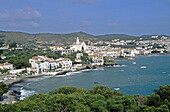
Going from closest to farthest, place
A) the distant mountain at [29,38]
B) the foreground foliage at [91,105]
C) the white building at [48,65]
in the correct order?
1. the foreground foliage at [91,105]
2. the white building at [48,65]
3. the distant mountain at [29,38]

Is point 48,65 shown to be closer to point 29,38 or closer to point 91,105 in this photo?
point 91,105

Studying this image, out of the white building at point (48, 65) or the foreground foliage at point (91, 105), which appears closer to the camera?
the foreground foliage at point (91, 105)

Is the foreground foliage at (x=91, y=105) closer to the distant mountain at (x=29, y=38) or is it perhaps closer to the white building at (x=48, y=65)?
the white building at (x=48, y=65)

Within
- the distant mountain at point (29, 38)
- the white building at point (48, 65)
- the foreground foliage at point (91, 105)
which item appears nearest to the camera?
the foreground foliage at point (91, 105)

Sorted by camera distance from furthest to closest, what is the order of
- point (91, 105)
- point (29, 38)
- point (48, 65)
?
1. point (29, 38)
2. point (48, 65)
3. point (91, 105)

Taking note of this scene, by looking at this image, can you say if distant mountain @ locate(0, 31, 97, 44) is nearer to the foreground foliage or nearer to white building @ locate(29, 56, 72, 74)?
white building @ locate(29, 56, 72, 74)

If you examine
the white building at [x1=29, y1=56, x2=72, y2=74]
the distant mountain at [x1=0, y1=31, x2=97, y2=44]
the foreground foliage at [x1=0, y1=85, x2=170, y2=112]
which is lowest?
the white building at [x1=29, y1=56, x2=72, y2=74]

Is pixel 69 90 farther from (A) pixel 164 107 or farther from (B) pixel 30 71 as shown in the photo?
(B) pixel 30 71

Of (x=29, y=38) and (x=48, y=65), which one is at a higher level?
(x=29, y=38)

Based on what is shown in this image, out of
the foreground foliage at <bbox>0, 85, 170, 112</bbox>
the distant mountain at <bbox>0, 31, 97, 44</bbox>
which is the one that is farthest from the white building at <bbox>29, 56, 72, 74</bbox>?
the distant mountain at <bbox>0, 31, 97, 44</bbox>

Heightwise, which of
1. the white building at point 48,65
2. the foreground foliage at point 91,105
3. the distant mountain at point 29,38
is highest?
the distant mountain at point 29,38

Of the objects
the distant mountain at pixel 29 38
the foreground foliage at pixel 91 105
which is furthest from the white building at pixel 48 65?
the distant mountain at pixel 29 38

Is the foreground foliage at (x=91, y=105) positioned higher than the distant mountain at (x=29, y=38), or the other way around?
the distant mountain at (x=29, y=38)

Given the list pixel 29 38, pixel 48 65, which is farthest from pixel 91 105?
pixel 29 38
